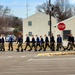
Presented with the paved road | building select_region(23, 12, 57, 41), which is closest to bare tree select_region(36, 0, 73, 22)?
building select_region(23, 12, 57, 41)

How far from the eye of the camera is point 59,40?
127 feet

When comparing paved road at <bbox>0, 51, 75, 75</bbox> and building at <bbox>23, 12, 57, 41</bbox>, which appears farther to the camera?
building at <bbox>23, 12, 57, 41</bbox>

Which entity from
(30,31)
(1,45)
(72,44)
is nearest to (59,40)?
(72,44)

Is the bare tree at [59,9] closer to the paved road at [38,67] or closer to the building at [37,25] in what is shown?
the building at [37,25]

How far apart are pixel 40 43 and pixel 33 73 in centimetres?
2360

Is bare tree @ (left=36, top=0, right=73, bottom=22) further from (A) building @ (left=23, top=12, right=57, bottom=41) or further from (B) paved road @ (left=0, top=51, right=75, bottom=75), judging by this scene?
(B) paved road @ (left=0, top=51, right=75, bottom=75)

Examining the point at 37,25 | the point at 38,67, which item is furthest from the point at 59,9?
the point at 38,67

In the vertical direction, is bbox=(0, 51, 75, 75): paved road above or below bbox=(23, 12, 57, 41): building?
below

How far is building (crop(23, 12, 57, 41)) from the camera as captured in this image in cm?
8044

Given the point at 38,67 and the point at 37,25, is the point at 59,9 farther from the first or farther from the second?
the point at 38,67

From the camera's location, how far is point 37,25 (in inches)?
3194

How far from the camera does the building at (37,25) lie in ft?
264

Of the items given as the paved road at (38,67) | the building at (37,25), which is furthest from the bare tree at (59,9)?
the paved road at (38,67)

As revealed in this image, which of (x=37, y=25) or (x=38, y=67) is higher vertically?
(x=37, y=25)
